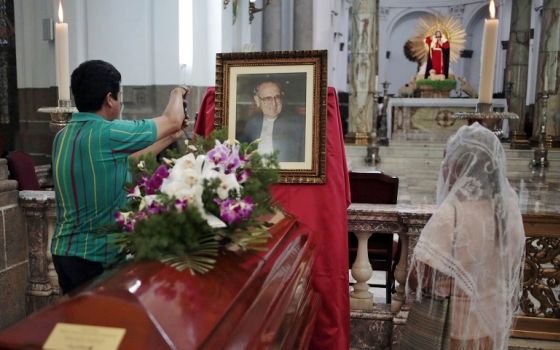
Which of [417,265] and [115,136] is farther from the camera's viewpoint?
[417,265]

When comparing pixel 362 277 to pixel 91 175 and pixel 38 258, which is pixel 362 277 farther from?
pixel 38 258

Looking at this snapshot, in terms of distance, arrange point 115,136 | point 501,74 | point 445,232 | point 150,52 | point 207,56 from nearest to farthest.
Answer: point 115,136, point 445,232, point 150,52, point 207,56, point 501,74

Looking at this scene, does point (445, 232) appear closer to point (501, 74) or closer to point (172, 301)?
point (172, 301)

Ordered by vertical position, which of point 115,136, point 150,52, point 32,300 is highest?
point 150,52

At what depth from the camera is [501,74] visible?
18.6m

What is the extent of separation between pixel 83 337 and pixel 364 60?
11961 millimetres

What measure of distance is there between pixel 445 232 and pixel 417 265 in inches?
7.3

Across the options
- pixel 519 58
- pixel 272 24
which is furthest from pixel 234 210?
pixel 519 58

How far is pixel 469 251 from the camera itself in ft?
6.34

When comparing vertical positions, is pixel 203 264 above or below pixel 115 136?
below

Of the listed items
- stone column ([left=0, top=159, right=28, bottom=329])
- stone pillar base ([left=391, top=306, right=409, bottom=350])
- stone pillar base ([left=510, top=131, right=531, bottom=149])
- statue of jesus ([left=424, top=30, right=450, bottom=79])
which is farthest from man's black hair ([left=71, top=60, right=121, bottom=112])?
statue of jesus ([left=424, top=30, right=450, bottom=79])

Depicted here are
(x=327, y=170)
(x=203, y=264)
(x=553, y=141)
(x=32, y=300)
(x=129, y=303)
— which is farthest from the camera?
(x=553, y=141)

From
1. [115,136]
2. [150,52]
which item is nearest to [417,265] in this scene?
[115,136]

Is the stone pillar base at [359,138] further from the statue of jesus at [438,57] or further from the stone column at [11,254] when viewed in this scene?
the stone column at [11,254]
